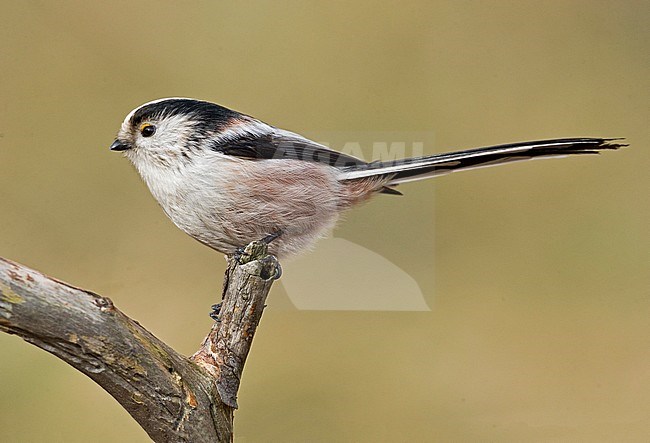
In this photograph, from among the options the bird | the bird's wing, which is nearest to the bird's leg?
the bird

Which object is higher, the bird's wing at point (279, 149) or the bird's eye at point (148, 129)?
the bird's wing at point (279, 149)

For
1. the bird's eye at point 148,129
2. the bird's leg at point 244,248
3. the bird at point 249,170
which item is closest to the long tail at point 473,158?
the bird at point 249,170

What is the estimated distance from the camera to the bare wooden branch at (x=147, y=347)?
2.38 feet

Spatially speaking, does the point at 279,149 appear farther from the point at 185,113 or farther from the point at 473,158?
the point at 473,158

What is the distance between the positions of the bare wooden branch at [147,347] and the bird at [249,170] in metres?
0.08

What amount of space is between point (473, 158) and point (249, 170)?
12.3 inches

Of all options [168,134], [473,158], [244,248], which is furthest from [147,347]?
[473,158]

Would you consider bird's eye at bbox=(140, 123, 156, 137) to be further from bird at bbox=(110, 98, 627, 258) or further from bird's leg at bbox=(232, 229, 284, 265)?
bird's leg at bbox=(232, 229, 284, 265)

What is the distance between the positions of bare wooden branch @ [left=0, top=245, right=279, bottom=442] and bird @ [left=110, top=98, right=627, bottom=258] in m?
0.08

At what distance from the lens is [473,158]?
1.04 meters

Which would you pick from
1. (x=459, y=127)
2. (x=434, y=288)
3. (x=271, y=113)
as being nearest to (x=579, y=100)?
(x=459, y=127)

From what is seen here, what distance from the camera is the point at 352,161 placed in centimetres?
117

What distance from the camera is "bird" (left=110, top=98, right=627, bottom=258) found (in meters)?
1.03

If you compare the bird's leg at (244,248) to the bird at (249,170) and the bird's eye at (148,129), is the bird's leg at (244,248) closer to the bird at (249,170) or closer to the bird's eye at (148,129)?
the bird at (249,170)
